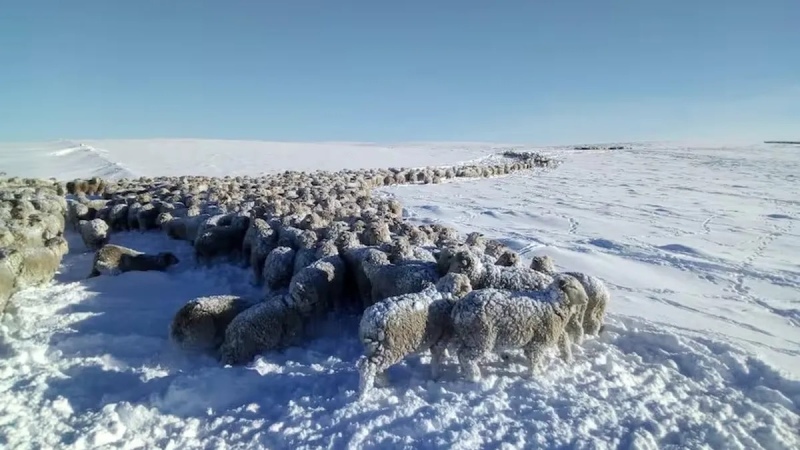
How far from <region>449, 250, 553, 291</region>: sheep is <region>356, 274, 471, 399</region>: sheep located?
574 millimetres

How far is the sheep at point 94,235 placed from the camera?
10133mm

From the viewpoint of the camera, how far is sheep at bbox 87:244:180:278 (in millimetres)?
8227

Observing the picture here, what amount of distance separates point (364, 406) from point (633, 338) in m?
2.99

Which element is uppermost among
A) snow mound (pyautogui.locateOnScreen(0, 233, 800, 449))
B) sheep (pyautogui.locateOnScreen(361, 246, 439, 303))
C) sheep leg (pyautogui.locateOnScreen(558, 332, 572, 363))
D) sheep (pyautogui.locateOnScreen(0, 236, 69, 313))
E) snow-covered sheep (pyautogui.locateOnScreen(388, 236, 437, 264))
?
snow-covered sheep (pyautogui.locateOnScreen(388, 236, 437, 264))

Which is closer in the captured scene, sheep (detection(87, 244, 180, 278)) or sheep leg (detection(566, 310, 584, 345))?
sheep leg (detection(566, 310, 584, 345))

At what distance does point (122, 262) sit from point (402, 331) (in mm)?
6110

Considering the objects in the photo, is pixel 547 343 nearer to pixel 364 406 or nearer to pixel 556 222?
pixel 364 406

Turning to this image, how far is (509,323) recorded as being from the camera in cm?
453

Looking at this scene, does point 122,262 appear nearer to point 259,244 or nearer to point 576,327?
point 259,244

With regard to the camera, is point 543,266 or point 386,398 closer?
point 386,398

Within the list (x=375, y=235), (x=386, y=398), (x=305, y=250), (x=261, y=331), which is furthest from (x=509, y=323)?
(x=305, y=250)

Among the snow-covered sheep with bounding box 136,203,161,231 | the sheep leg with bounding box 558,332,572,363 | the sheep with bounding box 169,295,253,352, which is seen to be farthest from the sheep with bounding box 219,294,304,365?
the snow-covered sheep with bounding box 136,203,161,231

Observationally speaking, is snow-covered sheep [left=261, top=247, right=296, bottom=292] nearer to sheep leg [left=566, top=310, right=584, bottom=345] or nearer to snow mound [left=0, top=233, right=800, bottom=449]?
snow mound [left=0, top=233, right=800, bottom=449]

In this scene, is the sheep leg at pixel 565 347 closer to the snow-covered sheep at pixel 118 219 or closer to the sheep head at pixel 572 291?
the sheep head at pixel 572 291
